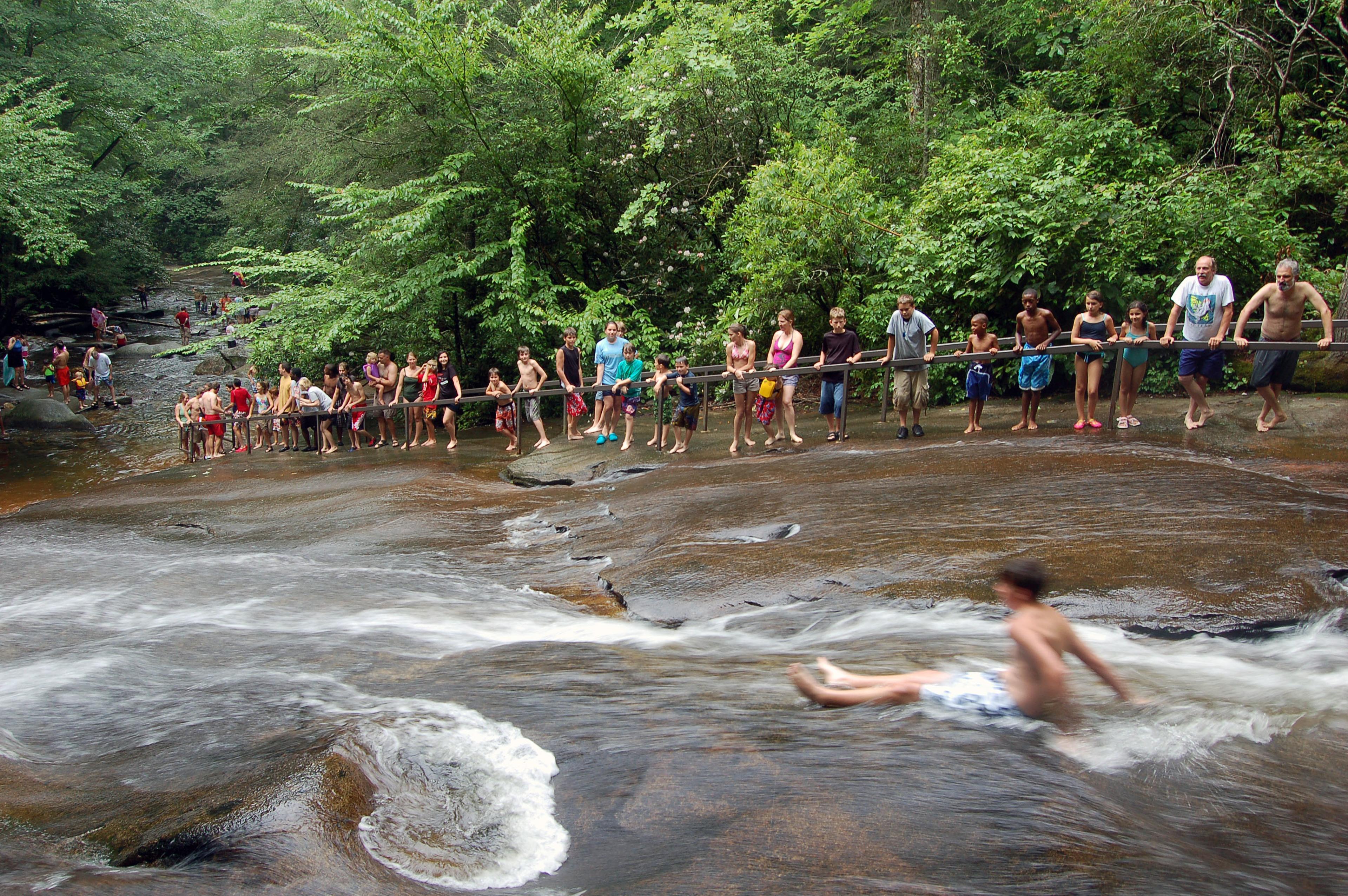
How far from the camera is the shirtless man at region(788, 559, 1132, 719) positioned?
4.20 meters

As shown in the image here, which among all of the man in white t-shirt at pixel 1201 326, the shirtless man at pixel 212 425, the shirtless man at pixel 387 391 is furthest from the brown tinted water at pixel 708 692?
the shirtless man at pixel 212 425

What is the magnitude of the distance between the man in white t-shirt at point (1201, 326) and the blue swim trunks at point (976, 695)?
574 centimetres

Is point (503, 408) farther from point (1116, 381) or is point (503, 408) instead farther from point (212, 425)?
point (1116, 381)

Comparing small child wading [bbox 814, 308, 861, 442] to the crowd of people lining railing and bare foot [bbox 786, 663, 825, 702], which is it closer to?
the crowd of people lining railing

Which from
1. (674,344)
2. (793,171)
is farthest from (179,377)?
(793,171)

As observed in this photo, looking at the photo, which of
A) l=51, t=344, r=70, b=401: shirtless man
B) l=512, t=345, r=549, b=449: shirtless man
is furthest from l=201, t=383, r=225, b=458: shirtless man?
l=51, t=344, r=70, b=401: shirtless man

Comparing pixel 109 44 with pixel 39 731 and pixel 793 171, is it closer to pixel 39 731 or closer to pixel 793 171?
pixel 793 171

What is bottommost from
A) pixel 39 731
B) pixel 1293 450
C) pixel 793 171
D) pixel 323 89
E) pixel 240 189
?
pixel 39 731

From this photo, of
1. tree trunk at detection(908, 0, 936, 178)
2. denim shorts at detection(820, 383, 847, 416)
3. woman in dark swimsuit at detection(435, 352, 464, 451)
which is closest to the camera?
denim shorts at detection(820, 383, 847, 416)

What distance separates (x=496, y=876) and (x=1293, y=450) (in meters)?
7.60

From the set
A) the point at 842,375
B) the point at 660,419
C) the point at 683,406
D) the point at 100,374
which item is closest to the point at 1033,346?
the point at 842,375

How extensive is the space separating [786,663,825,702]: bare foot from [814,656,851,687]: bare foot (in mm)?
66

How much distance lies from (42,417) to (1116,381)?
22501 mm

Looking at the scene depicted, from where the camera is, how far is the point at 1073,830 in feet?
11.0
